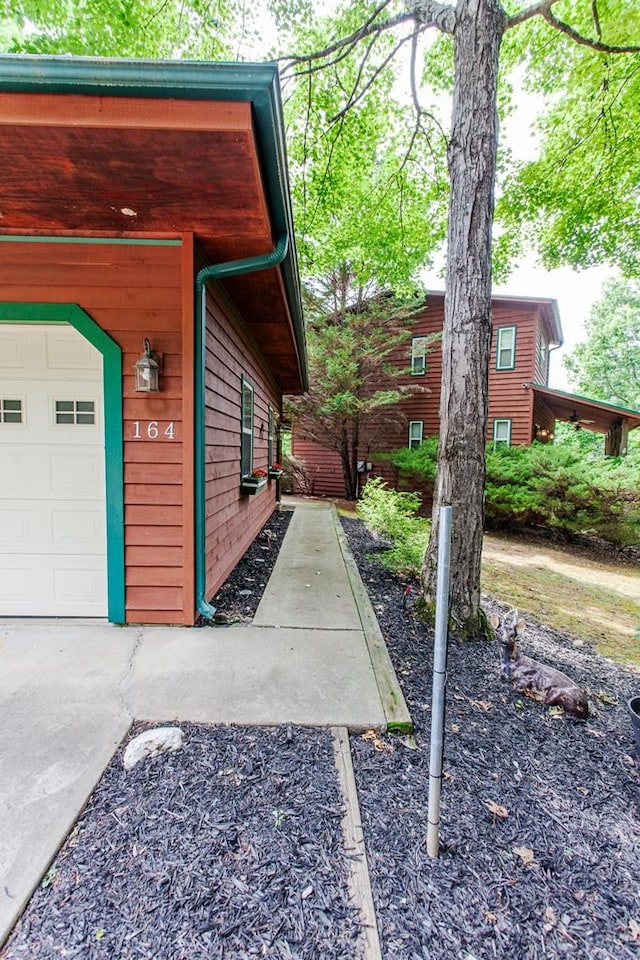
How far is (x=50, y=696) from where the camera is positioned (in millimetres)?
2020

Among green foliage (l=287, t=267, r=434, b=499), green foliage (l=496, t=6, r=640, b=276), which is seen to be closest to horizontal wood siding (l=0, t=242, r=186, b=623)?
green foliage (l=496, t=6, r=640, b=276)

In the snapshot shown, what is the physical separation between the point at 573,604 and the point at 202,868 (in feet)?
15.2

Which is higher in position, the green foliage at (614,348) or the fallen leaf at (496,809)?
the green foliage at (614,348)

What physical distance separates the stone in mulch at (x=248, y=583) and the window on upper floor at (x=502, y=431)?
776 centimetres

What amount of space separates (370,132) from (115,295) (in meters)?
5.76

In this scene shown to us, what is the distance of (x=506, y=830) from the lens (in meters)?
1.39

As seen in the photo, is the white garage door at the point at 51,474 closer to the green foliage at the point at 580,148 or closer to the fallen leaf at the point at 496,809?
the fallen leaf at the point at 496,809

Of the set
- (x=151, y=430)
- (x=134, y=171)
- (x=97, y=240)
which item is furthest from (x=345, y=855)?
(x=97, y=240)

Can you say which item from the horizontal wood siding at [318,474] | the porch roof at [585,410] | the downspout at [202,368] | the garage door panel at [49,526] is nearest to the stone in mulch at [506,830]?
the downspout at [202,368]

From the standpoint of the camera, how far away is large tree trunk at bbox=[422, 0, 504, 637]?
2711mm

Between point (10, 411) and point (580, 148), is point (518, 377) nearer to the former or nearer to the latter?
point (580, 148)

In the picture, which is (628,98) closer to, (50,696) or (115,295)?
(115,295)

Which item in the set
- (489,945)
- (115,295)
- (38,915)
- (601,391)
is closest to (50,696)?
(38,915)

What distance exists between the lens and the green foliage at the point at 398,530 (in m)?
4.14
